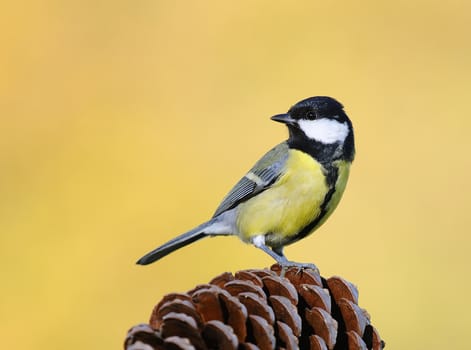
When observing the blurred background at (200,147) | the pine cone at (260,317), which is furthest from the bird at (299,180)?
the pine cone at (260,317)

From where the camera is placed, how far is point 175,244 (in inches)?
71.6

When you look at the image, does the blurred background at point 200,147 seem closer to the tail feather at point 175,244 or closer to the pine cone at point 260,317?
the tail feather at point 175,244

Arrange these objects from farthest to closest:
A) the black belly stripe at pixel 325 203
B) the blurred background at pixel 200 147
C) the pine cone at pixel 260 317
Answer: the blurred background at pixel 200 147
the black belly stripe at pixel 325 203
the pine cone at pixel 260 317

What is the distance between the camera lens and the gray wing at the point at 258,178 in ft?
5.75

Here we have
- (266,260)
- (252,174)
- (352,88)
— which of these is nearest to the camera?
(252,174)

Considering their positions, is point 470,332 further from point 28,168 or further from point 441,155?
point 28,168

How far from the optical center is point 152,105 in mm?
2033

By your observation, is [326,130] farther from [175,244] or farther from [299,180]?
[175,244]

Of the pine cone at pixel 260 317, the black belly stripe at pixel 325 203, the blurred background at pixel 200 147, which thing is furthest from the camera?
the blurred background at pixel 200 147

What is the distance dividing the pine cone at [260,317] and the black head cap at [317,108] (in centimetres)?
68

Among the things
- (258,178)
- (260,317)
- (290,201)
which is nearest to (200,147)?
(258,178)

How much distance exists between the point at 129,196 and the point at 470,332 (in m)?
0.84

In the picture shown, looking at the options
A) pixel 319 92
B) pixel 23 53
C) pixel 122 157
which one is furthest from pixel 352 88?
pixel 23 53

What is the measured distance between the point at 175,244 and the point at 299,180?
0.32 meters
